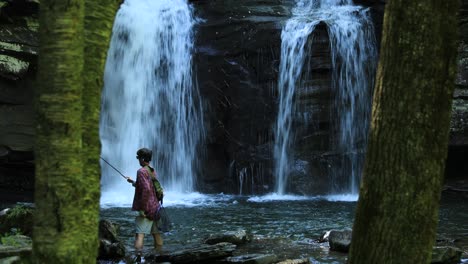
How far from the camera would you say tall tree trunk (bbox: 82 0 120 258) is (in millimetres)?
3072

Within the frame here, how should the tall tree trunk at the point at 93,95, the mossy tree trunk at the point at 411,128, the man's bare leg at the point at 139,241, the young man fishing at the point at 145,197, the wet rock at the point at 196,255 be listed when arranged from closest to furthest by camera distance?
the tall tree trunk at the point at 93,95 < the mossy tree trunk at the point at 411,128 < the wet rock at the point at 196,255 < the young man fishing at the point at 145,197 < the man's bare leg at the point at 139,241

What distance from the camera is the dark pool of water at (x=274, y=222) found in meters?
10.3

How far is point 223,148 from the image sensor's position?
21.3m

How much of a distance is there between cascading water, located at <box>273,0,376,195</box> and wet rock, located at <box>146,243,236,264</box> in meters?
11.8

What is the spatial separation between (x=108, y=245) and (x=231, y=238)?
236 centimetres

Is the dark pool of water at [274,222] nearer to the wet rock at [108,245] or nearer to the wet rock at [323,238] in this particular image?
the wet rock at [323,238]

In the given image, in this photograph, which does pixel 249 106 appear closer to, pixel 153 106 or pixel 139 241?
pixel 153 106

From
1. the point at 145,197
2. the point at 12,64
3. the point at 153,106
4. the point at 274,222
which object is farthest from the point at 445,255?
the point at 153,106

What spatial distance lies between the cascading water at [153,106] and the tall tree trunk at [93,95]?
18066 mm

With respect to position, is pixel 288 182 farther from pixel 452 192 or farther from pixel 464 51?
pixel 464 51

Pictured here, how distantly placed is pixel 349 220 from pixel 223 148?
26.7ft

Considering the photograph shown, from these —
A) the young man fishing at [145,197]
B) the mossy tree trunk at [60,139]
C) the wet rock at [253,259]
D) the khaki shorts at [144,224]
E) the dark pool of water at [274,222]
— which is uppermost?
the mossy tree trunk at [60,139]

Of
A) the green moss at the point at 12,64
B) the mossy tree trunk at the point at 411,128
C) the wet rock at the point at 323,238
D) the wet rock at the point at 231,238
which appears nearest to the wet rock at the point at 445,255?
the wet rock at the point at 323,238

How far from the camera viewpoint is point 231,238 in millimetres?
10406
